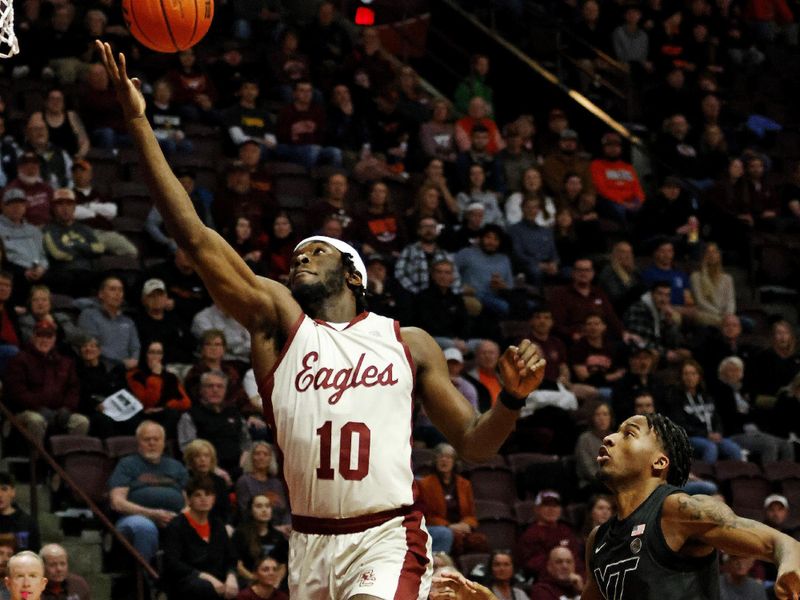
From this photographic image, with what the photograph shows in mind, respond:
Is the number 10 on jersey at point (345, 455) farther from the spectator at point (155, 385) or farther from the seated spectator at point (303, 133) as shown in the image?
the seated spectator at point (303, 133)

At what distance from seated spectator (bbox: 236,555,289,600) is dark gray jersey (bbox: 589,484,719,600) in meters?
4.67

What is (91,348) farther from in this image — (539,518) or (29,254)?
(539,518)

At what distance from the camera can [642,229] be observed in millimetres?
17312

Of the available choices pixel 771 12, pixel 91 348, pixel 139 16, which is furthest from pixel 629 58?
pixel 139 16

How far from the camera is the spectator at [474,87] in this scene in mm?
18828

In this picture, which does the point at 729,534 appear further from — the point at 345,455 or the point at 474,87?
the point at 474,87

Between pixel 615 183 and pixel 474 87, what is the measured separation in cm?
225

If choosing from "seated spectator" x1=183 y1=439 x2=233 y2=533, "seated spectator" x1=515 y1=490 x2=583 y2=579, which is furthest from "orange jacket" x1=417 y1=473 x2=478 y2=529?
"seated spectator" x1=183 y1=439 x2=233 y2=533

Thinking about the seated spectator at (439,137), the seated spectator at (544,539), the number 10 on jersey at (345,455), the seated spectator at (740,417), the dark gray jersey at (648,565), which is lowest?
the seated spectator at (740,417)

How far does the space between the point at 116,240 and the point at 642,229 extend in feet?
20.3

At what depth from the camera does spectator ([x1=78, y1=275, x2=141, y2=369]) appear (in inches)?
505

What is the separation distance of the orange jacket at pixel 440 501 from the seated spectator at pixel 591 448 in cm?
114

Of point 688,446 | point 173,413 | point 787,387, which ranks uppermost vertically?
point 688,446

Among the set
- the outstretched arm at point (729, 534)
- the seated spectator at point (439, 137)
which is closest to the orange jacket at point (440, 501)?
the seated spectator at point (439, 137)
